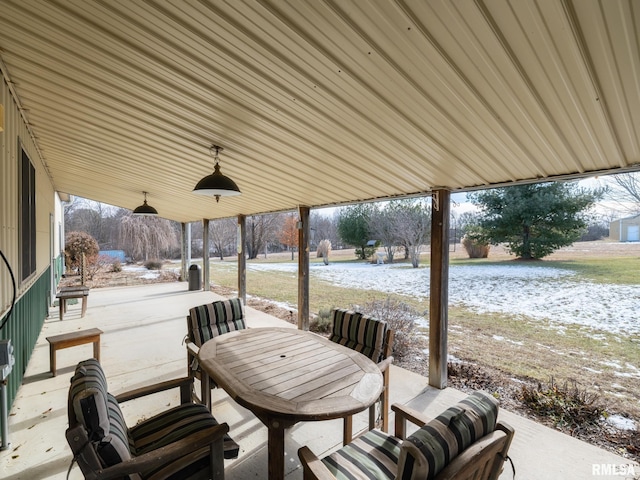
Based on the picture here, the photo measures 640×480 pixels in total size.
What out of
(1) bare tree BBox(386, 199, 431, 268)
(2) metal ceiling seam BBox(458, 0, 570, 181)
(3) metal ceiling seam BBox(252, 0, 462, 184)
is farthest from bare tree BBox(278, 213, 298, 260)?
(2) metal ceiling seam BBox(458, 0, 570, 181)

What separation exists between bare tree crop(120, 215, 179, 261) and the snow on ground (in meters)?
8.83

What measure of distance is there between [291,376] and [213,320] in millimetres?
1531

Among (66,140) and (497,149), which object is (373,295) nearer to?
(497,149)

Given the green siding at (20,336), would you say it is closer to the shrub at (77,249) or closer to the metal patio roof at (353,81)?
the metal patio roof at (353,81)

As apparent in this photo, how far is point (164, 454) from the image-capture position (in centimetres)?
142

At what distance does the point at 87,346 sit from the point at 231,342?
11.4ft

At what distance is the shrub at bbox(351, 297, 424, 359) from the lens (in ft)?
14.7

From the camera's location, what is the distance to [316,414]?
5.23ft

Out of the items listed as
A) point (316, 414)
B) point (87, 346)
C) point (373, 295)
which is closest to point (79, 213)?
point (87, 346)

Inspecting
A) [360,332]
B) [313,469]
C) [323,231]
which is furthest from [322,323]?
[323,231]

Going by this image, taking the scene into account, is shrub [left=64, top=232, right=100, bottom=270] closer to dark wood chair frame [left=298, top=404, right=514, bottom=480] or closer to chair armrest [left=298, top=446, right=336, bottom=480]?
chair armrest [left=298, top=446, right=336, bottom=480]

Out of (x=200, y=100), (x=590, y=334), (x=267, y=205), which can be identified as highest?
(x=200, y=100)

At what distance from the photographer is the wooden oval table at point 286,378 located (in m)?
1.63

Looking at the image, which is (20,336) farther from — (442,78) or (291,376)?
(442,78)
